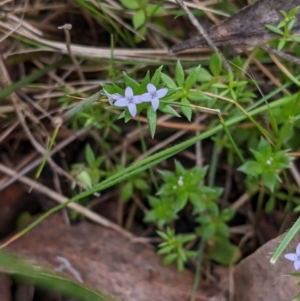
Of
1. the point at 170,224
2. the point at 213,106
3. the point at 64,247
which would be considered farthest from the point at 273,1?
the point at 64,247

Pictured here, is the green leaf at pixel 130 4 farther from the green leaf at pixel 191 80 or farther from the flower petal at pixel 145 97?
the flower petal at pixel 145 97

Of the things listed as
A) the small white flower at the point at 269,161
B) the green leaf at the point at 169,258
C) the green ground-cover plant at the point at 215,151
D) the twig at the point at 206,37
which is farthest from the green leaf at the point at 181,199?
the twig at the point at 206,37

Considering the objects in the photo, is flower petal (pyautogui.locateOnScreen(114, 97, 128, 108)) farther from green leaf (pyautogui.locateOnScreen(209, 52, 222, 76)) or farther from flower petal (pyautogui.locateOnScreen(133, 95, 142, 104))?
green leaf (pyautogui.locateOnScreen(209, 52, 222, 76))

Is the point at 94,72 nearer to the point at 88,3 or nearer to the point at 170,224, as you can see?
the point at 88,3

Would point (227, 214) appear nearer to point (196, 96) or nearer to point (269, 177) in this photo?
point (269, 177)

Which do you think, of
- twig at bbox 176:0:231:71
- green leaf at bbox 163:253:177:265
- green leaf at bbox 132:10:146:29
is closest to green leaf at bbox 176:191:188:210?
green leaf at bbox 163:253:177:265

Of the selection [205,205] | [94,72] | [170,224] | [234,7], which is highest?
[234,7]
